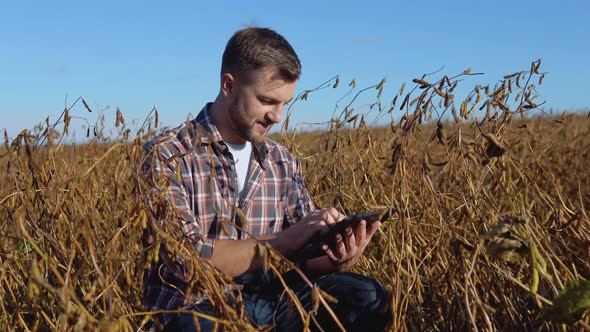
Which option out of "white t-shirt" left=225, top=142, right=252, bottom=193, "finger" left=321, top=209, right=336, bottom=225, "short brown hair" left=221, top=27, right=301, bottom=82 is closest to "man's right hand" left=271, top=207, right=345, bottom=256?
"finger" left=321, top=209, right=336, bottom=225

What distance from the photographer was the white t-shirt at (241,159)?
7.27ft

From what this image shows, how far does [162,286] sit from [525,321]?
101 cm

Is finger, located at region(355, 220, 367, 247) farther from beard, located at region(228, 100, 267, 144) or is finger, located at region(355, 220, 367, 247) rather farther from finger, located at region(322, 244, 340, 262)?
beard, located at region(228, 100, 267, 144)

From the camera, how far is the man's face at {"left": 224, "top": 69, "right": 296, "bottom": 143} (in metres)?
2.12

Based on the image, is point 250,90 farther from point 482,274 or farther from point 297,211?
point 482,274

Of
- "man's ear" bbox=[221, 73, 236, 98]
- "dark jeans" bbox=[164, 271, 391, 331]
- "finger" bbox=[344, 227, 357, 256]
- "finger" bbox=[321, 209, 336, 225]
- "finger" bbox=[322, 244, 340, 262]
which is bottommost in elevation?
"dark jeans" bbox=[164, 271, 391, 331]

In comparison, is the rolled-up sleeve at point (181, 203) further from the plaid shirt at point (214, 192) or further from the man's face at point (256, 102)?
the man's face at point (256, 102)

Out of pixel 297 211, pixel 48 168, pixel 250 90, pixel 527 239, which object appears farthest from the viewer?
pixel 297 211

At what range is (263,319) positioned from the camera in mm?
1949

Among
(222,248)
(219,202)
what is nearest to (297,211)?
(219,202)

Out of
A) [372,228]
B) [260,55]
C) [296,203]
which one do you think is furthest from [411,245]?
[260,55]

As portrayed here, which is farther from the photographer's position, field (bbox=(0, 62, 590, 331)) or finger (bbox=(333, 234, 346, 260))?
finger (bbox=(333, 234, 346, 260))

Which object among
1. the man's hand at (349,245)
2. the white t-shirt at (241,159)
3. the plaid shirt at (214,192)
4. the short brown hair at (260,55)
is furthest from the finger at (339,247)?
the short brown hair at (260,55)

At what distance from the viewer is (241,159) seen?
88.2 inches
